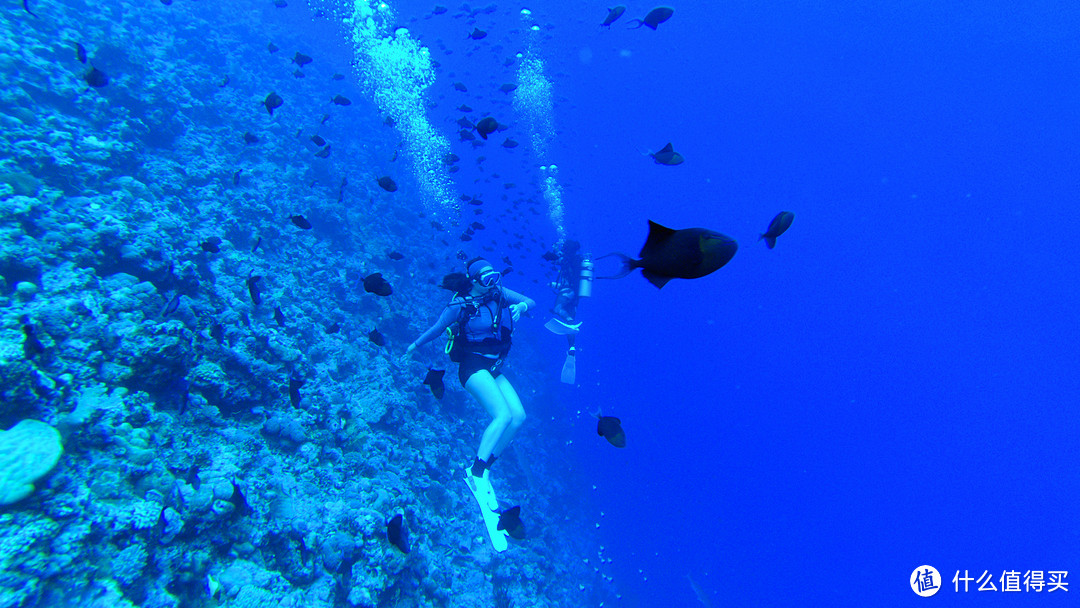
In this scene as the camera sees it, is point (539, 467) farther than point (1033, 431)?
No

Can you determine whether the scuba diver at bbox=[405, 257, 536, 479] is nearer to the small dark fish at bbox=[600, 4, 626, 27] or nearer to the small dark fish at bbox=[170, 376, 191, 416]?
the small dark fish at bbox=[170, 376, 191, 416]

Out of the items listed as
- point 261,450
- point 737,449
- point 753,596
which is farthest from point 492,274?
point 737,449

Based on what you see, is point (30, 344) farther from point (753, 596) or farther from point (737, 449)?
point (737, 449)

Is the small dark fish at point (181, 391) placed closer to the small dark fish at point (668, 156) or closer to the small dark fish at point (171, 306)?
the small dark fish at point (171, 306)

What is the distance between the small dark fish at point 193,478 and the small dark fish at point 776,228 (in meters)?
5.76

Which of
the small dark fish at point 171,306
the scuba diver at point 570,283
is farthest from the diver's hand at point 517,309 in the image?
the scuba diver at point 570,283

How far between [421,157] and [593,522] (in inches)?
1298

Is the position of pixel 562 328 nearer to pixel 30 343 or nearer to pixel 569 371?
pixel 569 371

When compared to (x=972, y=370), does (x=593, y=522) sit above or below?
below

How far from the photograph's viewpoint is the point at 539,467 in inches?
607

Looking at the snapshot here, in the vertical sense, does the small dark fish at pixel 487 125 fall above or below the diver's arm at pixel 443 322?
above

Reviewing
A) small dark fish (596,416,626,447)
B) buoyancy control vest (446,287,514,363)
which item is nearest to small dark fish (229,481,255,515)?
buoyancy control vest (446,287,514,363)

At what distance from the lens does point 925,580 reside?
1211 centimetres

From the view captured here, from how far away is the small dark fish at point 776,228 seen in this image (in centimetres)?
320
